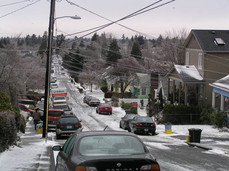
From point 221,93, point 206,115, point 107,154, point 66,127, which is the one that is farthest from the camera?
point 206,115

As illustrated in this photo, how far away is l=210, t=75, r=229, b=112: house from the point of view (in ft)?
108

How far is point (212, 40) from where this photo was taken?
1626 inches

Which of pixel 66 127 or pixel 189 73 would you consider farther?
pixel 189 73

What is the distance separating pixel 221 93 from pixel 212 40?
945cm

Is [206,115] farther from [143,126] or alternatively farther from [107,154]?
[107,154]

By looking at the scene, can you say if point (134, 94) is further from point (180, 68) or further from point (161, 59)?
point (180, 68)

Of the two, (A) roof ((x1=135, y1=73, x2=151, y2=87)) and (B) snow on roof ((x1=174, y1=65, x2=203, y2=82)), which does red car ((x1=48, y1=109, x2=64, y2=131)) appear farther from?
(A) roof ((x1=135, y1=73, x2=151, y2=87))

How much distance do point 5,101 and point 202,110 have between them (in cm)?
2019

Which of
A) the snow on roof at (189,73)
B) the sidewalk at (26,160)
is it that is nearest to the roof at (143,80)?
the snow on roof at (189,73)

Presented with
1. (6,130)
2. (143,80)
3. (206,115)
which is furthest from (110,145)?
(143,80)

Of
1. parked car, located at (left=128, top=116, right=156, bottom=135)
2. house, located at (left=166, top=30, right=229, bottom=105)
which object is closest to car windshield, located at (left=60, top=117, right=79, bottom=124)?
parked car, located at (left=128, top=116, right=156, bottom=135)

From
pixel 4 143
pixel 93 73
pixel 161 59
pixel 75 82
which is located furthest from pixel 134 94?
pixel 4 143

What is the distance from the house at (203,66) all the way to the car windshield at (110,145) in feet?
104

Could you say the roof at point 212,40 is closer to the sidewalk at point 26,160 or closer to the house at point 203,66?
the house at point 203,66
